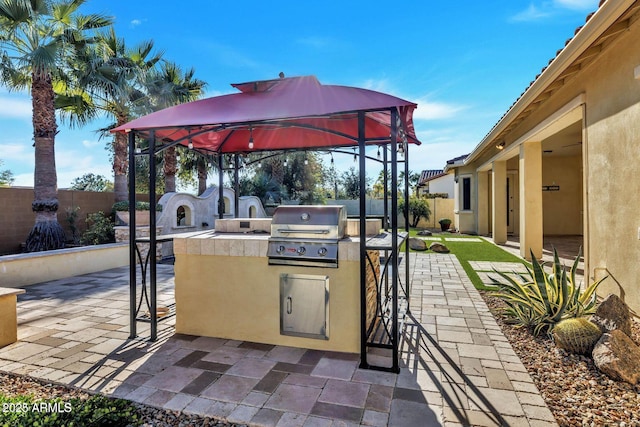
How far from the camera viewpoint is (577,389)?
9.32ft

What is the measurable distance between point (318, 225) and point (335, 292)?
0.72m

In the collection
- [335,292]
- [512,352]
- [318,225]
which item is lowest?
[512,352]

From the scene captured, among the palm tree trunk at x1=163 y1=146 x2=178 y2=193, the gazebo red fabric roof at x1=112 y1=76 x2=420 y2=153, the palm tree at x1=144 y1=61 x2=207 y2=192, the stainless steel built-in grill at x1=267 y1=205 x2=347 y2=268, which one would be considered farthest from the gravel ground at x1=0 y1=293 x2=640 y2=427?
the palm tree trunk at x1=163 y1=146 x2=178 y2=193

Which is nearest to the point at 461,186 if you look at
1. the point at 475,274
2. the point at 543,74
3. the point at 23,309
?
the point at 475,274

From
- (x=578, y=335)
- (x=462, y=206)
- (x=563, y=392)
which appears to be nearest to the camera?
(x=563, y=392)

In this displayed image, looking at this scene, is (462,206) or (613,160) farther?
(462,206)

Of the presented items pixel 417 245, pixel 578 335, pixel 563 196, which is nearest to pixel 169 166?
pixel 417 245

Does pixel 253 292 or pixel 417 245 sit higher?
pixel 253 292

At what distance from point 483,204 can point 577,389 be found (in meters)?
13.6

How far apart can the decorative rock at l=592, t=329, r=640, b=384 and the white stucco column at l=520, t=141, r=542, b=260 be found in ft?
20.8

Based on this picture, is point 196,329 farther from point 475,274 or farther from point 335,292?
point 475,274

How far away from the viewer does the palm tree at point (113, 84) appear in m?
10.3

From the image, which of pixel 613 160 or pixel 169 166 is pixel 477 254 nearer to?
pixel 613 160

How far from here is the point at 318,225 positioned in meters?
3.65
